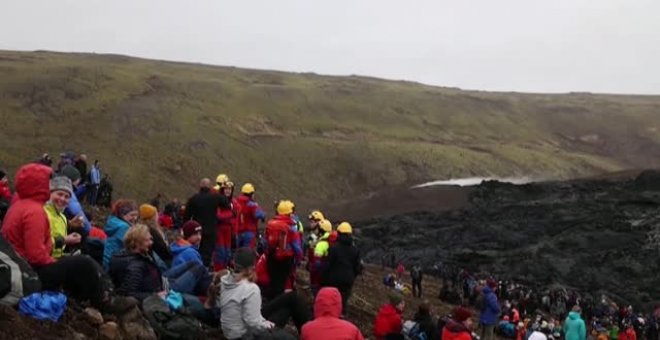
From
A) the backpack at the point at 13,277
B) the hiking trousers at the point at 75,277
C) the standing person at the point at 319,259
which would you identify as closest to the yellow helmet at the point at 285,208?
the standing person at the point at 319,259

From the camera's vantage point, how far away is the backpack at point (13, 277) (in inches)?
287

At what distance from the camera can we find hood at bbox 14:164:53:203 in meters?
7.71

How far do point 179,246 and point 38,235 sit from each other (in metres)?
2.62

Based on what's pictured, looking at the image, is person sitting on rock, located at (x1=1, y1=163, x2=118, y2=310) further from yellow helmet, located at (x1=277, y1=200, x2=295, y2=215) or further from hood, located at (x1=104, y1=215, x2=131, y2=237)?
yellow helmet, located at (x1=277, y1=200, x2=295, y2=215)

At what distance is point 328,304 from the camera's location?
309 inches

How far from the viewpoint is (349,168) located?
2960 inches

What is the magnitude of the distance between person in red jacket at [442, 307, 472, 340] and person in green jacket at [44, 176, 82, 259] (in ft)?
16.9

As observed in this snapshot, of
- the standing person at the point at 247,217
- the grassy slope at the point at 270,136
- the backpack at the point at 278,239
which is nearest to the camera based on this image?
the backpack at the point at 278,239

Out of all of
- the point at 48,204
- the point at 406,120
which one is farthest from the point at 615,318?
the point at 406,120

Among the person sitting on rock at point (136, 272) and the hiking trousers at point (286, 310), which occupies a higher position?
the person sitting on rock at point (136, 272)

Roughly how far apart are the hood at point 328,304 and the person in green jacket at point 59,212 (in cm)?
337

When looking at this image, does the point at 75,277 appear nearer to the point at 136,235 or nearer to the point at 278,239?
the point at 136,235

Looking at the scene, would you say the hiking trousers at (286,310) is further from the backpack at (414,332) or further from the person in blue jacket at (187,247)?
the backpack at (414,332)

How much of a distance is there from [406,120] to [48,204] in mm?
95432
